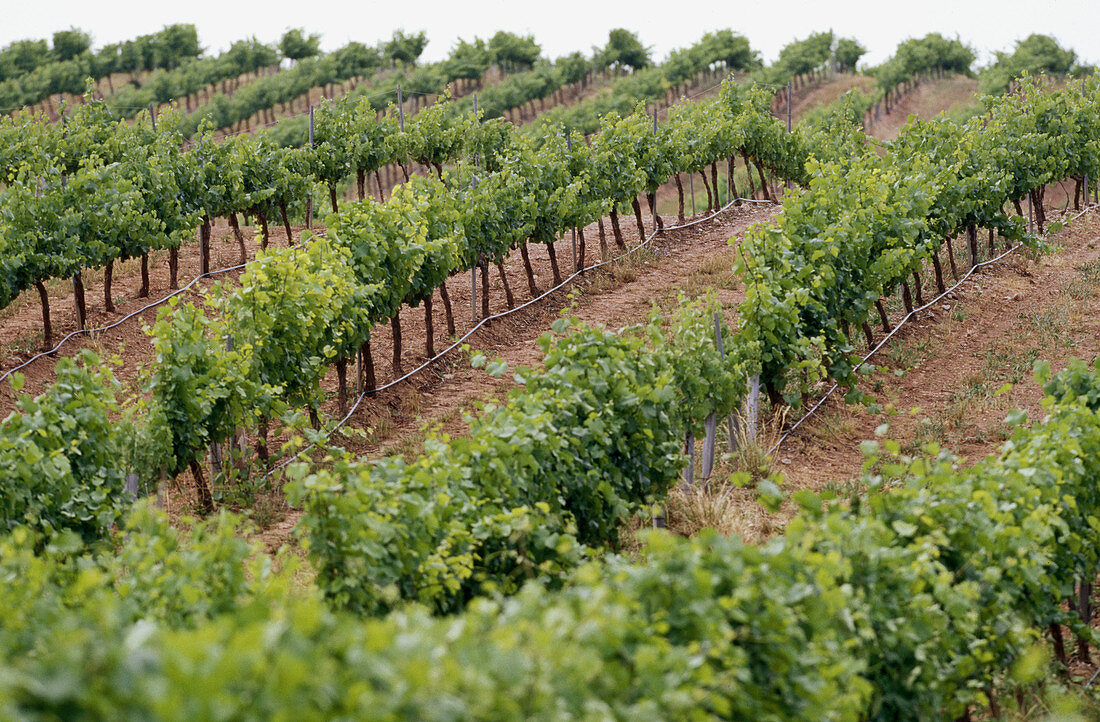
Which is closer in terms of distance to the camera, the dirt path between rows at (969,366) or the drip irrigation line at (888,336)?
the dirt path between rows at (969,366)

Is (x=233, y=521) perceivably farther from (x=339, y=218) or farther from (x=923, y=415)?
(x=923, y=415)

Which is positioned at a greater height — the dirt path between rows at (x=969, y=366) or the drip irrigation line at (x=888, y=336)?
the drip irrigation line at (x=888, y=336)

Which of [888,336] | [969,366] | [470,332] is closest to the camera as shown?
[969,366]

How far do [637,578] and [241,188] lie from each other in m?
14.7

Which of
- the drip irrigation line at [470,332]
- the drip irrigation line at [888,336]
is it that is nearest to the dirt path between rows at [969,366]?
the drip irrigation line at [888,336]

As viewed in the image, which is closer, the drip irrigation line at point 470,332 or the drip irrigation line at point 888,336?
the drip irrigation line at point 470,332

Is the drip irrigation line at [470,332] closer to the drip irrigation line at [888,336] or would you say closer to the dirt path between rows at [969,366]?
the drip irrigation line at [888,336]

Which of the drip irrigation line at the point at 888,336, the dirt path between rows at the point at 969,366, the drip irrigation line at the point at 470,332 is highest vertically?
the drip irrigation line at the point at 470,332

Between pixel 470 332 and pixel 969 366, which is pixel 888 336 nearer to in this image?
pixel 969 366

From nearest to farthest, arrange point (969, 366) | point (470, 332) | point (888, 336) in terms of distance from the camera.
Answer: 1. point (969, 366)
2. point (888, 336)
3. point (470, 332)

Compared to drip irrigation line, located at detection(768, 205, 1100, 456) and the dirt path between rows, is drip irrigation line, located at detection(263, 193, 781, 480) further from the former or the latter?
the dirt path between rows

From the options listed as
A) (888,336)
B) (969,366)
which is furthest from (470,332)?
(969,366)

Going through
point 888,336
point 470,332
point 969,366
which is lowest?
point 969,366

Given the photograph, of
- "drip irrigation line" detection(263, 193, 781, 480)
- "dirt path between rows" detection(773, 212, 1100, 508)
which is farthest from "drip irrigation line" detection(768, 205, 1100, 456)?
"drip irrigation line" detection(263, 193, 781, 480)
